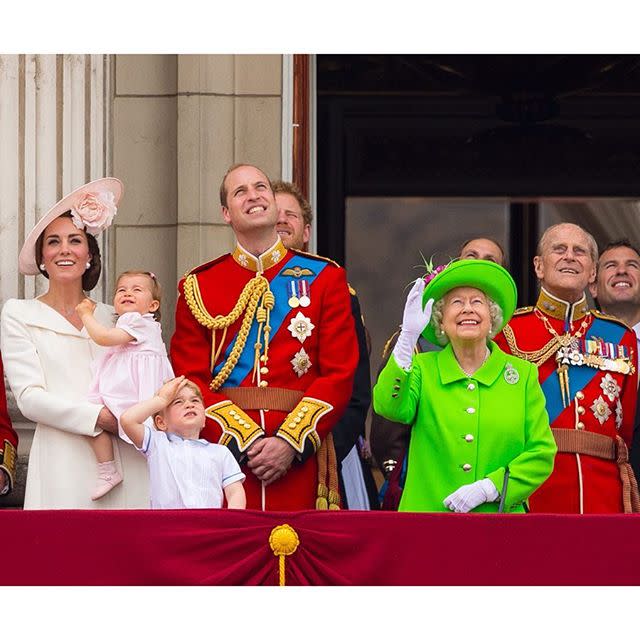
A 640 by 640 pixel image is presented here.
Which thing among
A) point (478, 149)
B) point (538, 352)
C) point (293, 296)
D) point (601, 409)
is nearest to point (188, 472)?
point (293, 296)

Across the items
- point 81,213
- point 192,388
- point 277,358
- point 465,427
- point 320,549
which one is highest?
point 81,213

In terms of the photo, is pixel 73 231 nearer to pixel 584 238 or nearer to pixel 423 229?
pixel 584 238

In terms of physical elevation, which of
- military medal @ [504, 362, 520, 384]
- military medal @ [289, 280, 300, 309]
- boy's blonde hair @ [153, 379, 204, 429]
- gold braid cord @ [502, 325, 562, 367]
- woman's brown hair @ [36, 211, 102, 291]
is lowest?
boy's blonde hair @ [153, 379, 204, 429]

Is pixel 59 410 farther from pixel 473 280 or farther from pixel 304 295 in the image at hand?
pixel 473 280

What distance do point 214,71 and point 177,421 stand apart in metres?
2.79

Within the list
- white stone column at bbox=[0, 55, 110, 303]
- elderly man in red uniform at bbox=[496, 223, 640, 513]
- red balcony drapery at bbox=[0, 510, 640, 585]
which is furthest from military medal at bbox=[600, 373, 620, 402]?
white stone column at bbox=[0, 55, 110, 303]

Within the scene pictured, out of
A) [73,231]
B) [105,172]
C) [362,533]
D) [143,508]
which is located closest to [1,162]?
[105,172]

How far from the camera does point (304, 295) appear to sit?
24.8 ft

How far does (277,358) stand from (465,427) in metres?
0.73

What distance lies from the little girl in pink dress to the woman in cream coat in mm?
39

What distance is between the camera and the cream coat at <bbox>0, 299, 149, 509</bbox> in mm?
7453

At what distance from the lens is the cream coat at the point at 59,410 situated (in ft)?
24.5

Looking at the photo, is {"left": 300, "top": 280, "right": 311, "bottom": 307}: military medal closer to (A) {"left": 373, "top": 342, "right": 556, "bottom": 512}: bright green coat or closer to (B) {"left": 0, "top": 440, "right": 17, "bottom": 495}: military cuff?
(A) {"left": 373, "top": 342, "right": 556, "bottom": 512}: bright green coat

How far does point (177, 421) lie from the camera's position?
7.18 m
